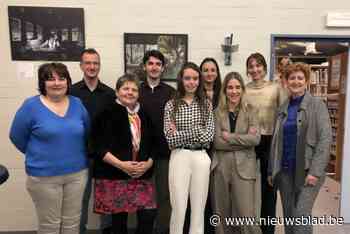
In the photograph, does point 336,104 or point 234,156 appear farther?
point 336,104

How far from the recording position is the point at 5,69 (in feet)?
10.1

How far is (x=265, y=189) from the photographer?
106 inches

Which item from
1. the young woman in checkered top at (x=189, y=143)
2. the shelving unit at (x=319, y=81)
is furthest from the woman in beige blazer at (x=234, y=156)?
the shelving unit at (x=319, y=81)

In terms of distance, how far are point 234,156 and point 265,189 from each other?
56 centimetres

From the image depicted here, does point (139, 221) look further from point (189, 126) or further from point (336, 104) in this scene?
point (336, 104)

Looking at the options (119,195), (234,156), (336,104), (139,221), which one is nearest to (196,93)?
(234,156)

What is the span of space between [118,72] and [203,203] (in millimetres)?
1583

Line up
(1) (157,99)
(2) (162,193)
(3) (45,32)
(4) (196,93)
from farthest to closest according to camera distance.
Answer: (3) (45,32) < (2) (162,193) < (1) (157,99) < (4) (196,93)

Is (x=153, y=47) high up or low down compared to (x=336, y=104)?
up

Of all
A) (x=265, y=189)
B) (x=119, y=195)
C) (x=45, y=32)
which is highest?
(x=45, y=32)

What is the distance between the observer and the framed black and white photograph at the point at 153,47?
3.13 meters

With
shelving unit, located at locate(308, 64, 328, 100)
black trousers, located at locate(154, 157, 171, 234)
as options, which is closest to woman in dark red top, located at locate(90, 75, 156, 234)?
black trousers, located at locate(154, 157, 171, 234)

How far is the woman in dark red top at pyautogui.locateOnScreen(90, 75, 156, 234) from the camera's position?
2.14 m

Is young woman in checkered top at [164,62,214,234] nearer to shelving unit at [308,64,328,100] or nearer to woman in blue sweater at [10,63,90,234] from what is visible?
woman in blue sweater at [10,63,90,234]
